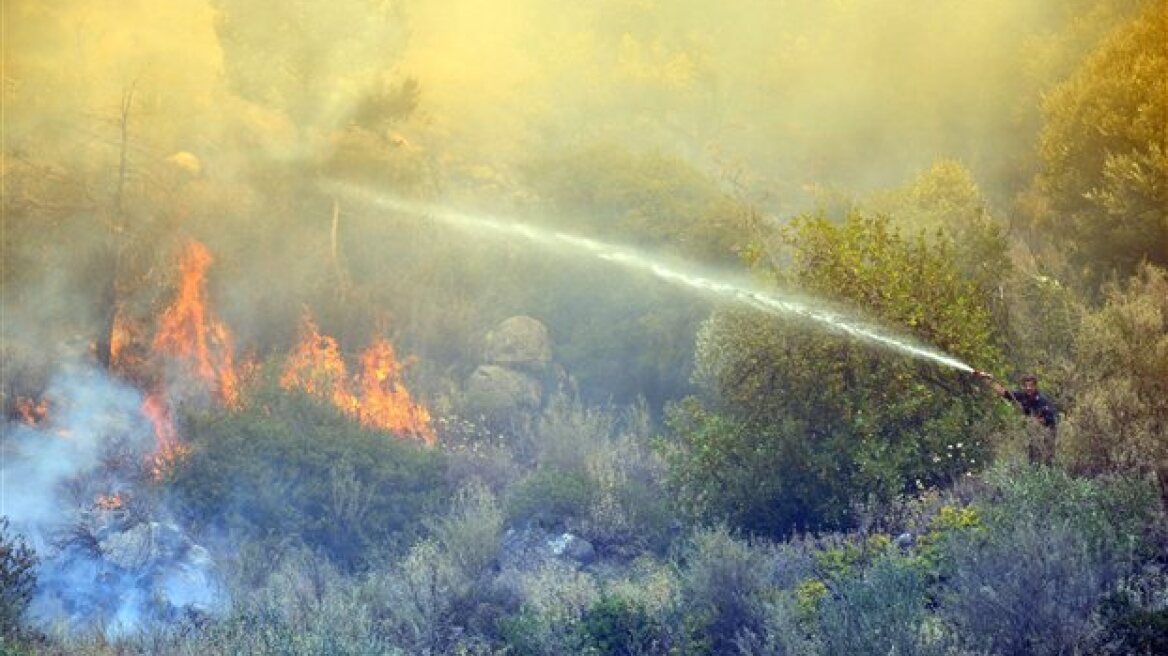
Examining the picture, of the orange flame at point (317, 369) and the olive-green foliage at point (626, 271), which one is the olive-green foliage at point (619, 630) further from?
the olive-green foliage at point (626, 271)

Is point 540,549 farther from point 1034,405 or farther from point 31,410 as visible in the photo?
point 31,410

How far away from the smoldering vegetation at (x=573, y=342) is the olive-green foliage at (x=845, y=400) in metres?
0.05

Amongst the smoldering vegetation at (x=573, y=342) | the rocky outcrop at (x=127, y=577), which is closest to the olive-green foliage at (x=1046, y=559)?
the smoldering vegetation at (x=573, y=342)

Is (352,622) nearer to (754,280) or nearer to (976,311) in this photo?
A: (754,280)

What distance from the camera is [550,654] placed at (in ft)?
29.1

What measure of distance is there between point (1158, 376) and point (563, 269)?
12.9m

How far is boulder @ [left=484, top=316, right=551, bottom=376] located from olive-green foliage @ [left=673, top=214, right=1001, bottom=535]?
26.3 ft

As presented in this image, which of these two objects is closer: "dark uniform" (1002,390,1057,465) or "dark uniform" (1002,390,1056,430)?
"dark uniform" (1002,390,1057,465)

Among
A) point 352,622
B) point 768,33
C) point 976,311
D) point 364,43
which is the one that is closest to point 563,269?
point 364,43

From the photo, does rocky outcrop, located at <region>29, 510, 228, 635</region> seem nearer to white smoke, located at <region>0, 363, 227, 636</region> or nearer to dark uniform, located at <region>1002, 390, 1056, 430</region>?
white smoke, located at <region>0, 363, 227, 636</region>

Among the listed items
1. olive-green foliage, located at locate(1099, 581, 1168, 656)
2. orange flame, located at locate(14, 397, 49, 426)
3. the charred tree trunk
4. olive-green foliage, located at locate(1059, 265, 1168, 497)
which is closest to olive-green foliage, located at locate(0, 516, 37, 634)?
orange flame, located at locate(14, 397, 49, 426)

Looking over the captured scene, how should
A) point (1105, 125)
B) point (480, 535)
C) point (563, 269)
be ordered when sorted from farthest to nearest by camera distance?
point (563, 269) < point (1105, 125) < point (480, 535)

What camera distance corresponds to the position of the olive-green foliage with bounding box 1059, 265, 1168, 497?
958cm

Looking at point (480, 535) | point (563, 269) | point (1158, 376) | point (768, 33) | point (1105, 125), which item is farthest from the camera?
point (768, 33)
